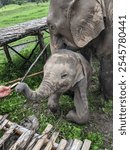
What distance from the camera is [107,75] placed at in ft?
17.0

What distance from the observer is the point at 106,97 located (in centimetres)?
539

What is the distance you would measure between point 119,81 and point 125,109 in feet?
0.90

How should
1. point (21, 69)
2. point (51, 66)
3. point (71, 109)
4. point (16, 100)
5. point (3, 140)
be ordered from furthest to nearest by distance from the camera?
1. point (21, 69)
2. point (16, 100)
3. point (71, 109)
4. point (51, 66)
5. point (3, 140)

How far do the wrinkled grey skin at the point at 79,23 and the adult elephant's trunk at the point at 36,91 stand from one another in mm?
652

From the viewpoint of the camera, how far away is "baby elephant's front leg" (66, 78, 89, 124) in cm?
475

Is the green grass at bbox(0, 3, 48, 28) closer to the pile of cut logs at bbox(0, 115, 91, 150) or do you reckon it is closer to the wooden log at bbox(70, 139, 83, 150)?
the pile of cut logs at bbox(0, 115, 91, 150)

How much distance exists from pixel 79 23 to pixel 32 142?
1503 millimetres

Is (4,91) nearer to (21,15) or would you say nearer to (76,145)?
(76,145)

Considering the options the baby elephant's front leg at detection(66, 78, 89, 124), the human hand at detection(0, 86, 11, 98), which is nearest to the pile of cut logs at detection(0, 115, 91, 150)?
the human hand at detection(0, 86, 11, 98)

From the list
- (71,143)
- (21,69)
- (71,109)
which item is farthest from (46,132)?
(21,69)

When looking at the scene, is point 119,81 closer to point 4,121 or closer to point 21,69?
point 4,121

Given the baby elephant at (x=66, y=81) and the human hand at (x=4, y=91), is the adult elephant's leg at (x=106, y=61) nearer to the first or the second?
the baby elephant at (x=66, y=81)

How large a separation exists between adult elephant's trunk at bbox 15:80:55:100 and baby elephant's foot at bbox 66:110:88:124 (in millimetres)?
649

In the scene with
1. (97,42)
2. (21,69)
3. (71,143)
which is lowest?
(21,69)
